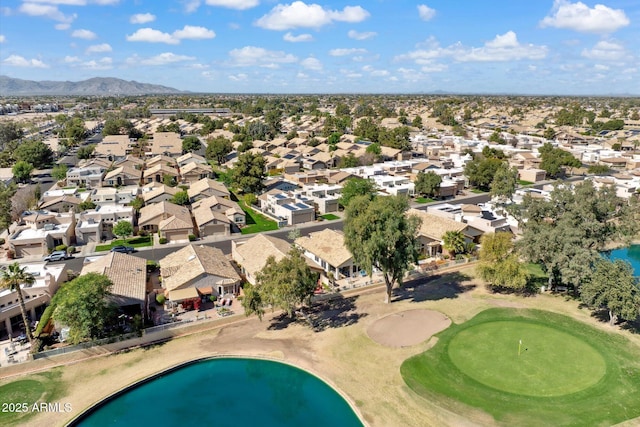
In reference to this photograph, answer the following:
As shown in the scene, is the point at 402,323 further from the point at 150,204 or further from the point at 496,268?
the point at 150,204

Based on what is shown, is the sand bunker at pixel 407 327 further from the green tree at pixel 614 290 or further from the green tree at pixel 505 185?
the green tree at pixel 505 185

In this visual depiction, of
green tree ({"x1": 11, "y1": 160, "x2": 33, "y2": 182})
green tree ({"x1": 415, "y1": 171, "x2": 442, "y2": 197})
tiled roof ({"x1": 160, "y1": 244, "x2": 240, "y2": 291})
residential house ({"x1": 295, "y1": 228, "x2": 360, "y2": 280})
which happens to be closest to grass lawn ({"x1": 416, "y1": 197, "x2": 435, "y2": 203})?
green tree ({"x1": 415, "y1": 171, "x2": 442, "y2": 197})

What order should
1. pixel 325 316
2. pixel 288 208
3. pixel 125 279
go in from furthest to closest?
pixel 288 208 → pixel 325 316 → pixel 125 279

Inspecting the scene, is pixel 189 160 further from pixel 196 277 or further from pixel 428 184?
pixel 196 277

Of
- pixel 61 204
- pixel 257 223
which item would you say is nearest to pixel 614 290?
pixel 257 223

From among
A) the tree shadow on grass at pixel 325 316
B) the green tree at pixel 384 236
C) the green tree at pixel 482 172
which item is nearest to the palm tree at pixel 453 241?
the green tree at pixel 384 236

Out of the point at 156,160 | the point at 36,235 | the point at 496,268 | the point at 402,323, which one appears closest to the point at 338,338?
the point at 402,323

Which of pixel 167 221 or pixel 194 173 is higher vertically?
pixel 194 173
